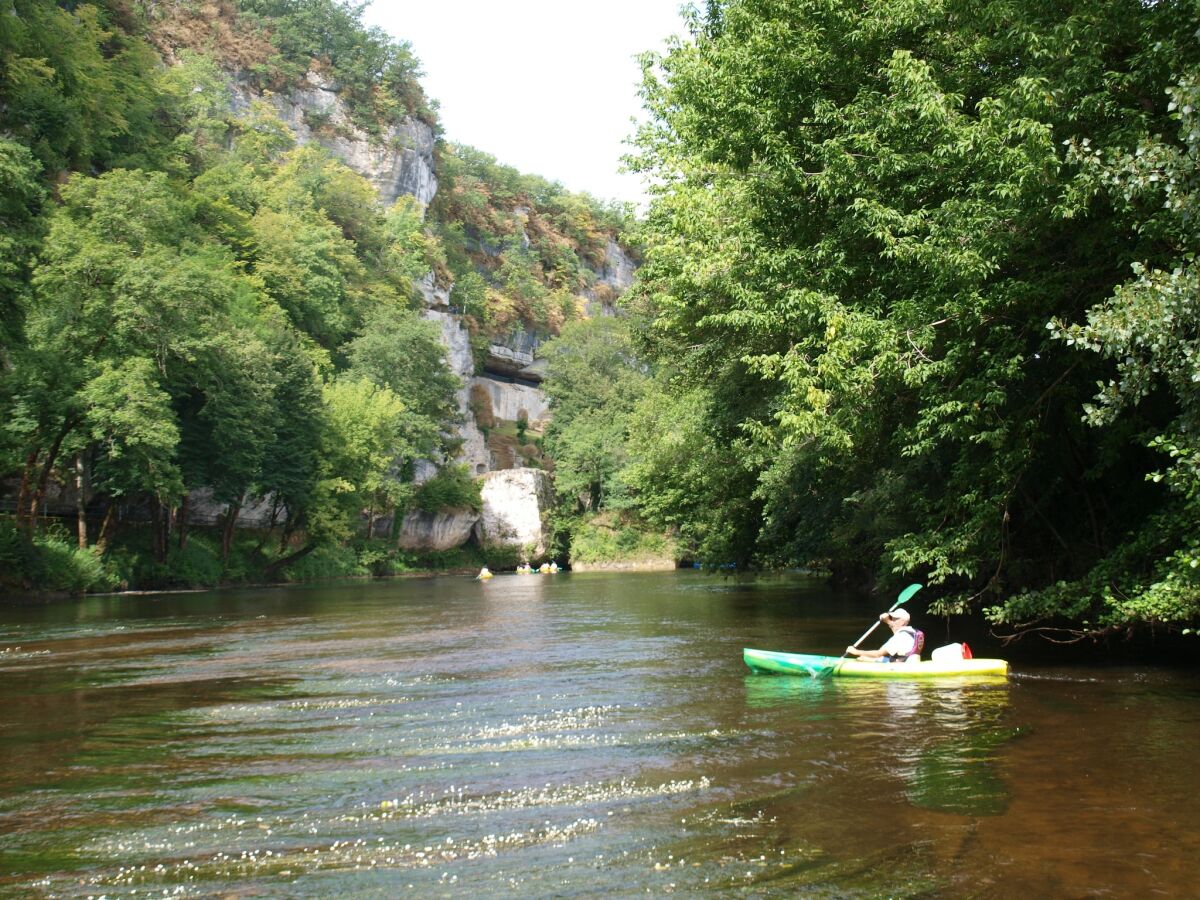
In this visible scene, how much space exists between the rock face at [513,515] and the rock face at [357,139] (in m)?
26.8

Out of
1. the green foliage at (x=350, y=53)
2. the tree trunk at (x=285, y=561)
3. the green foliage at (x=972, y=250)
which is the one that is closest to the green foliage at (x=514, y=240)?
the green foliage at (x=350, y=53)

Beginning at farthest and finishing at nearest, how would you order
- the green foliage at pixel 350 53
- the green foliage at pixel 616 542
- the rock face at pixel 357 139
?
the green foliage at pixel 350 53 < the rock face at pixel 357 139 < the green foliage at pixel 616 542

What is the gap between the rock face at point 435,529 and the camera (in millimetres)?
57950

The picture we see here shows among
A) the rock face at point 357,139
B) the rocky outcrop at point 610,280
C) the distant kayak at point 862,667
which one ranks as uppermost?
the rock face at point 357,139

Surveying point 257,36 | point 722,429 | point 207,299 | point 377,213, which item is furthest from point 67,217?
point 257,36

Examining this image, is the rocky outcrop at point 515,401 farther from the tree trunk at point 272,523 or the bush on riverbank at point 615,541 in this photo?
the tree trunk at point 272,523

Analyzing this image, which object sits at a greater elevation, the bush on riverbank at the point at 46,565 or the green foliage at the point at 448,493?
the green foliage at the point at 448,493

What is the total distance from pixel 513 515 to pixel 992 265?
173 ft

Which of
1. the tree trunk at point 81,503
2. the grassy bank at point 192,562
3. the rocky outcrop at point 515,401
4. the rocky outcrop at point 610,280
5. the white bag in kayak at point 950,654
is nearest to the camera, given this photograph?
the white bag in kayak at point 950,654

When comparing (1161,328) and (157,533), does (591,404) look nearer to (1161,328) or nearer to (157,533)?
(157,533)

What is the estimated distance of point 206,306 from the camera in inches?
1336

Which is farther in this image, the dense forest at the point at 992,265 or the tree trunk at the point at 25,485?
the tree trunk at the point at 25,485

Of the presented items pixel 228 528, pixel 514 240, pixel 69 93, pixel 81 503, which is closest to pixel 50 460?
pixel 81 503

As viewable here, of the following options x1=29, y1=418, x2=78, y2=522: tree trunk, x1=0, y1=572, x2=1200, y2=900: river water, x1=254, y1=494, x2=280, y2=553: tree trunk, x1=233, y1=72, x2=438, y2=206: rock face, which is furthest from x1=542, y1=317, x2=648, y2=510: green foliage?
x1=0, y1=572, x2=1200, y2=900: river water
